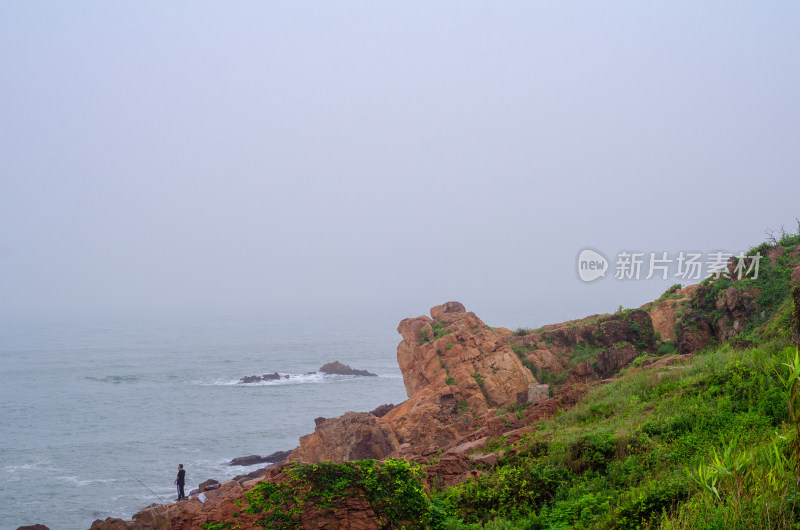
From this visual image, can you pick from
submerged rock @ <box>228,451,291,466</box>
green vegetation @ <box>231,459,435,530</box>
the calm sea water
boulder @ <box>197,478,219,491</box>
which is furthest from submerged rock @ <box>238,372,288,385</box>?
green vegetation @ <box>231,459,435,530</box>

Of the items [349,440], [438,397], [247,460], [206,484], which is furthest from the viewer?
[247,460]

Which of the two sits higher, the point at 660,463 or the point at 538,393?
the point at 660,463

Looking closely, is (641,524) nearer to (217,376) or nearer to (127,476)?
(127,476)

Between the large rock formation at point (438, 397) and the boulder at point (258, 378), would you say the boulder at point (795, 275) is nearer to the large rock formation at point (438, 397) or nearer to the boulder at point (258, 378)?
the large rock formation at point (438, 397)

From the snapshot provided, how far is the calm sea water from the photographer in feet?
93.8

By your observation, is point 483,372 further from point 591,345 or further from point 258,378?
point 258,378

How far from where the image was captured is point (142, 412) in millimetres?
47750

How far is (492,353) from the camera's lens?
74.3 feet

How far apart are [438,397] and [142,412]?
3700 centimetres

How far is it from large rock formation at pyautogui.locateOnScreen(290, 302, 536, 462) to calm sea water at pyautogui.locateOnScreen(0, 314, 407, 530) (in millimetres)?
11812

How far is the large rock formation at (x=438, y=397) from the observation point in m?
19.9

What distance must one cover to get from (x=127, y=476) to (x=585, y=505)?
3016 cm

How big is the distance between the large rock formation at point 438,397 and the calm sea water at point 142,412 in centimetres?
1181

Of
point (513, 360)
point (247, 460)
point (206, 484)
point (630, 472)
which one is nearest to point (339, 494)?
point (630, 472)
